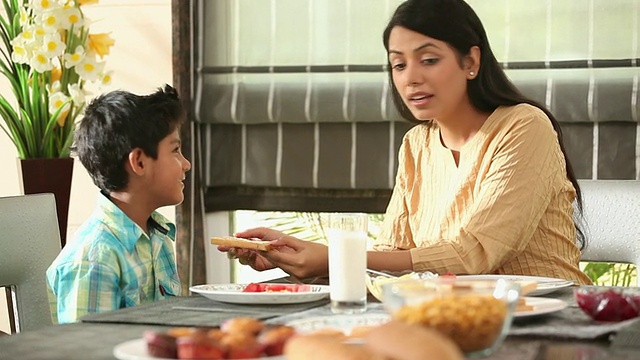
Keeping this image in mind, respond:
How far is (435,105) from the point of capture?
2248 millimetres

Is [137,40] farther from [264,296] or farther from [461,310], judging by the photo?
[461,310]

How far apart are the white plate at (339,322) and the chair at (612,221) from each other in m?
1.14

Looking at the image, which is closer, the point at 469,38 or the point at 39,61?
the point at 469,38

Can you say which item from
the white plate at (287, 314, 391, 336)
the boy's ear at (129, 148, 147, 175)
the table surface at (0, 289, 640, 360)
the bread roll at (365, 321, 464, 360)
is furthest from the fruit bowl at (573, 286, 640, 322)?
the boy's ear at (129, 148, 147, 175)

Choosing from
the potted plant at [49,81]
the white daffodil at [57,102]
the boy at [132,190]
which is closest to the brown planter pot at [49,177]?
the potted plant at [49,81]

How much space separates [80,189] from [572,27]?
1650 mm

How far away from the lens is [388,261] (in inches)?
77.0

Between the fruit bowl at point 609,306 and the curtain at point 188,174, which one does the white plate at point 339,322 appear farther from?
the curtain at point 188,174

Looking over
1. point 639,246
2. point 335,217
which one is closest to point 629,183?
point 639,246

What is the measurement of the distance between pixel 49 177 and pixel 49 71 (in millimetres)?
316

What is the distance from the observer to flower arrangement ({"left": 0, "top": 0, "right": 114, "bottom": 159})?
9.75 feet

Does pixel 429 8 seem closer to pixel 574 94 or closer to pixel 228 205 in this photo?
pixel 574 94

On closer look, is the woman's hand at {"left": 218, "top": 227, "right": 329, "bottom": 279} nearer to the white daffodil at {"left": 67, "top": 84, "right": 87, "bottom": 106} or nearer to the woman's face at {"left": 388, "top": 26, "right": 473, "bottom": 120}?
the woman's face at {"left": 388, "top": 26, "right": 473, "bottom": 120}

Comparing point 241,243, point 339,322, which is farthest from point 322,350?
point 241,243
